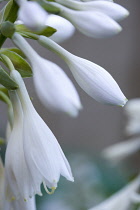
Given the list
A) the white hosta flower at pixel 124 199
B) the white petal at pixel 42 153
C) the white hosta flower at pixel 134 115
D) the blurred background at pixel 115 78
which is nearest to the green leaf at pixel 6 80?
the white petal at pixel 42 153

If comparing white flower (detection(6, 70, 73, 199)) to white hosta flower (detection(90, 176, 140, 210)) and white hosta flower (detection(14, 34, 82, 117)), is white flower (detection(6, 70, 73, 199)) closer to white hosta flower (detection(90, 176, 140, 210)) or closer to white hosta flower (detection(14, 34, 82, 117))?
white hosta flower (detection(14, 34, 82, 117))

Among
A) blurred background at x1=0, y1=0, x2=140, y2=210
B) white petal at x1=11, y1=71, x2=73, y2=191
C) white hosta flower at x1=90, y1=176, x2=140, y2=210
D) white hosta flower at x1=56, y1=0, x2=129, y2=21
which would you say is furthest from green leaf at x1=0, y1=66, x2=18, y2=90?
blurred background at x1=0, y1=0, x2=140, y2=210

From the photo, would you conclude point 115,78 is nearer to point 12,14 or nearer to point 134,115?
point 134,115

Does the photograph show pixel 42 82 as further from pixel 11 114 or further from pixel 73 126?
pixel 73 126

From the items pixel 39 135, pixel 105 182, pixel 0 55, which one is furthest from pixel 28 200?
pixel 105 182

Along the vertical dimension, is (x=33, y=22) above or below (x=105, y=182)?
above
